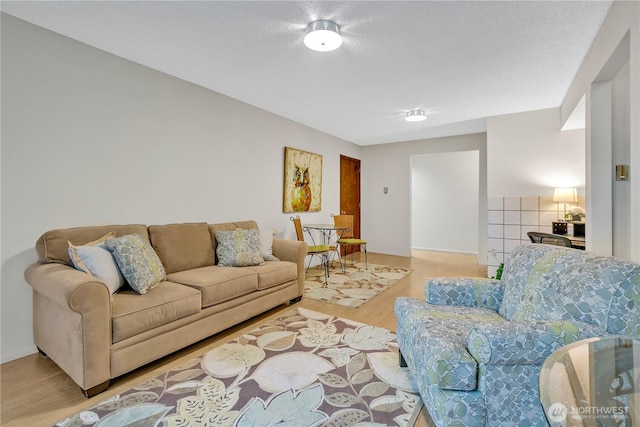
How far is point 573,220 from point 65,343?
16.7 ft

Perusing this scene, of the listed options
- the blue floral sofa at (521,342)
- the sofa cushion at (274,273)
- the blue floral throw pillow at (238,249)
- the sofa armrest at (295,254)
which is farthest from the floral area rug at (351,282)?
the blue floral sofa at (521,342)

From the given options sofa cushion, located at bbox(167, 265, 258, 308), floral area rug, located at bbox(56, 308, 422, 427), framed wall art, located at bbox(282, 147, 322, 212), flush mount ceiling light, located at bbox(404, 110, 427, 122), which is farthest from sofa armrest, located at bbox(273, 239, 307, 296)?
flush mount ceiling light, located at bbox(404, 110, 427, 122)

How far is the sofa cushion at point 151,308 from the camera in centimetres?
182

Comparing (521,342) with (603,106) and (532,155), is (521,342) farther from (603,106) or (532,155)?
(532,155)

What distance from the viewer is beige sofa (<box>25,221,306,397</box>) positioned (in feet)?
5.56

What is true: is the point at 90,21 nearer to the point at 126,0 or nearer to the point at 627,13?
the point at 126,0

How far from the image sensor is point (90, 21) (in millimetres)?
2123

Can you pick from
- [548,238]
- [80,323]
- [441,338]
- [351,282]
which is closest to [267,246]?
[351,282]

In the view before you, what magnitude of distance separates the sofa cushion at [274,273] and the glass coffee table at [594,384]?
92.1 inches

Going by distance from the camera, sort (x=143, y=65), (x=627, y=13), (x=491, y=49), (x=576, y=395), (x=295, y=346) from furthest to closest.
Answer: (x=143, y=65)
(x=491, y=49)
(x=295, y=346)
(x=627, y=13)
(x=576, y=395)

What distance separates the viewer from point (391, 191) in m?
6.42

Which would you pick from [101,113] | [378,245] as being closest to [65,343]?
[101,113]

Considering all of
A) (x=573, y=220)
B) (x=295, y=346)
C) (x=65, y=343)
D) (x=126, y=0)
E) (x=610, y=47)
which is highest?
(x=126, y=0)

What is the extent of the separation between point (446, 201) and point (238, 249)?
18.8ft
